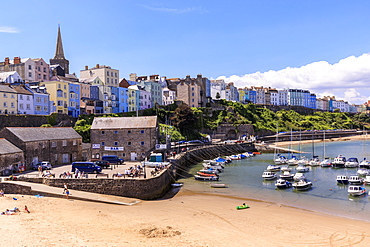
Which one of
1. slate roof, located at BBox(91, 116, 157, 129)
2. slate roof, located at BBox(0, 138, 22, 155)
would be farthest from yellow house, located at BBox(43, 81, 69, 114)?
slate roof, located at BBox(0, 138, 22, 155)

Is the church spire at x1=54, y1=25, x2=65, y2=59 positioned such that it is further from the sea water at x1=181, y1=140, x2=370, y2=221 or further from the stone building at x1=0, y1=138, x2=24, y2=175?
the stone building at x1=0, y1=138, x2=24, y2=175

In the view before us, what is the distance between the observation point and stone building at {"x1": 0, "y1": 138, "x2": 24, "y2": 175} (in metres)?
32.4

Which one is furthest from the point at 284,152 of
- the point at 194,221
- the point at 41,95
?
the point at 194,221

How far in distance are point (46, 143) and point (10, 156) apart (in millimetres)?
6267

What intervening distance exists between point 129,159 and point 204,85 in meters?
65.7

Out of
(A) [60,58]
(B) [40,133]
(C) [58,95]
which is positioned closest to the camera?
(B) [40,133]

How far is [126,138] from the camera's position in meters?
45.7

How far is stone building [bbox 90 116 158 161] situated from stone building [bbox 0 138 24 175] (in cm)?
1220

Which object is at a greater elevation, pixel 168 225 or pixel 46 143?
pixel 46 143

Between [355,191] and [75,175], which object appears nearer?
[75,175]

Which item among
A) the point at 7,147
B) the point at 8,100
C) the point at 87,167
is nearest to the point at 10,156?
the point at 7,147

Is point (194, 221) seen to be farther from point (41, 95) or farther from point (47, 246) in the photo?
point (41, 95)

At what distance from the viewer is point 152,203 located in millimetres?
28828

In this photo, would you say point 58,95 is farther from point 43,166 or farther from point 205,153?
point 43,166
